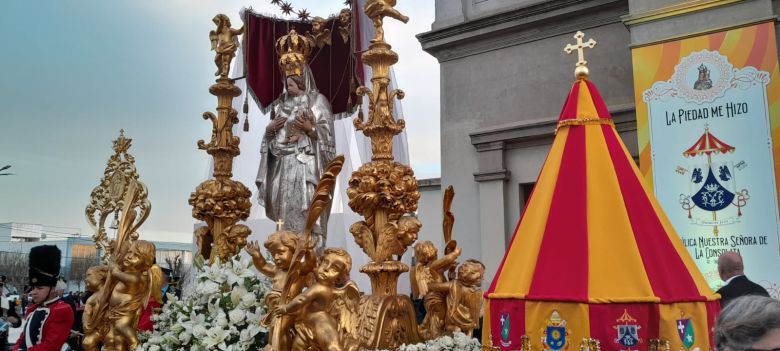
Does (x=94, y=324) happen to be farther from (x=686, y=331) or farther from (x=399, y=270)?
(x=686, y=331)

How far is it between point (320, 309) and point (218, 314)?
0.69m

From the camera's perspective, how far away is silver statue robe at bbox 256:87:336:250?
15.2 feet

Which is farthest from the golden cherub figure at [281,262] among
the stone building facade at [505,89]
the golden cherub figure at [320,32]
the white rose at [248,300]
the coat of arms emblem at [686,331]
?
the stone building facade at [505,89]

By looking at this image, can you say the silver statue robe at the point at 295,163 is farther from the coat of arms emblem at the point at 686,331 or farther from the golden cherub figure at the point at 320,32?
the coat of arms emblem at the point at 686,331

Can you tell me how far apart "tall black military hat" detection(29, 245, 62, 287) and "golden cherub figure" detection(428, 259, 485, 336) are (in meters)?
3.11

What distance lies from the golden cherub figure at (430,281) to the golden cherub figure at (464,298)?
0.13 feet

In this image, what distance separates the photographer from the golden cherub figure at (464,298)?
→ 3.20 meters

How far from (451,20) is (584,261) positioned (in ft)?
21.4

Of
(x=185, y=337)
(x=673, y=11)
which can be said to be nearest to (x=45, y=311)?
(x=185, y=337)

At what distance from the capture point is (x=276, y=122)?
184 inches

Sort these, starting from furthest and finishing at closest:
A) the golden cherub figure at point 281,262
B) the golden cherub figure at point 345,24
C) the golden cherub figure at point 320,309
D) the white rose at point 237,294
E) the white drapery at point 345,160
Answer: the golden cherub figure at point 345,24, the white drapery at point 345,160, the white rose at point 237,294, the golden cherub figure at point 281,262, the golden cherub figure at point 320,309

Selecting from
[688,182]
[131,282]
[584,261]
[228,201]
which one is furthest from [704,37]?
[131,282]

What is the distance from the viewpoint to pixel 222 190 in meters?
4.23

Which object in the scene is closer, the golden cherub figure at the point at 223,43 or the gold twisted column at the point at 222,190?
the gold twisted column at the point at 222,190
